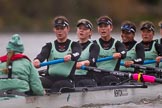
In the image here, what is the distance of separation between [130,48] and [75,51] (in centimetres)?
215

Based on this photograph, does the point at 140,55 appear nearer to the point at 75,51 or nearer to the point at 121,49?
the point at 121,49

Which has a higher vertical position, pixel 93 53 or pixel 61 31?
pixel 61 31

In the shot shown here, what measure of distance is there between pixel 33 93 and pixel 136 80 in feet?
9.20

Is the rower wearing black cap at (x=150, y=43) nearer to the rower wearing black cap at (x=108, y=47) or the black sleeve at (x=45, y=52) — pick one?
the rower wearing black cap at (x=108, y=47)

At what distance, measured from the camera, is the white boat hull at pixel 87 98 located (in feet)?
27.7

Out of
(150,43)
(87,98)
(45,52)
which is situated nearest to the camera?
(87,98)

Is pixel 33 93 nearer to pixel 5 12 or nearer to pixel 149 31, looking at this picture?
pixel 149 31

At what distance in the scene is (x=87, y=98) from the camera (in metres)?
9.52

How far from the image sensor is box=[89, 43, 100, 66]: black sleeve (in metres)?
10.3

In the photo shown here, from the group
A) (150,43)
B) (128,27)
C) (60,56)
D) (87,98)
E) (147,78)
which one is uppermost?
(128,27)

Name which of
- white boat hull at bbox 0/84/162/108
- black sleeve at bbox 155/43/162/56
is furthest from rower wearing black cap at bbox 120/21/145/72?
white boat hull at bbox 0/84/162/108

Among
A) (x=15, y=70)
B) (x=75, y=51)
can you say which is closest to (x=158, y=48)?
(x=75, y=51)

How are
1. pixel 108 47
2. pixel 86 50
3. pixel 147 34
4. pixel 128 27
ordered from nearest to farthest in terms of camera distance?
pixel 86 50, pixel 108 47, pixel 128 27, pixel 147 34

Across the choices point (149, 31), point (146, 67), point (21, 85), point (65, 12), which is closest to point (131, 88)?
point (146, 67)
